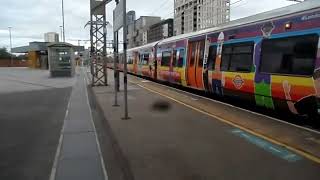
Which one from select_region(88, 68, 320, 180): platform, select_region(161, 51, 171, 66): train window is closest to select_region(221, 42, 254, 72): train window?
select_region(88, 68, 320, 180): platform

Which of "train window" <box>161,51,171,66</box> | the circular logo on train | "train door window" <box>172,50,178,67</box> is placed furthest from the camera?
"train window" <box>161,51,171,66</box>

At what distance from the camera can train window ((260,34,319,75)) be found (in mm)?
11289

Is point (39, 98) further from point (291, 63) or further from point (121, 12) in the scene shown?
point (291, 63)

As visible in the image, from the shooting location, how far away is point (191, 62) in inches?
875

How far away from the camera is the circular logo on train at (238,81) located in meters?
15.4

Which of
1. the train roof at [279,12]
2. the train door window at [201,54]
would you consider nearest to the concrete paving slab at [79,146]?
the train roof at [279,12]

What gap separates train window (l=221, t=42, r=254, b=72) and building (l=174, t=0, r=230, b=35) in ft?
45.7

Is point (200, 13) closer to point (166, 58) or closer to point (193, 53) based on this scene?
point (166, 58)

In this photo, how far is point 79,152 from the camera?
10000 millimetres

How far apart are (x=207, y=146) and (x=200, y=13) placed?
110 ft

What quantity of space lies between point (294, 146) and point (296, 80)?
127 inches

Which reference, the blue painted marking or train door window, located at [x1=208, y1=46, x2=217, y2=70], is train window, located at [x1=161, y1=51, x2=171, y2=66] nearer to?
train door window, located at [x1=208, y1=46, x2=217, y2=70]

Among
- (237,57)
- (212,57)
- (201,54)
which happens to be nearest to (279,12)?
(237,57)

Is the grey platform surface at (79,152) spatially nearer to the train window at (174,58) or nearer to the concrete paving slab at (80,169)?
Result: the concrete paving slab at (80,169)
